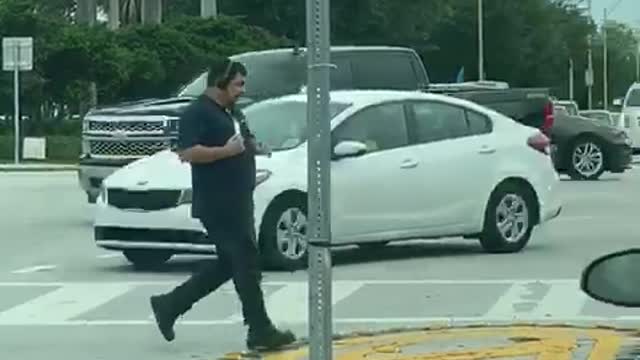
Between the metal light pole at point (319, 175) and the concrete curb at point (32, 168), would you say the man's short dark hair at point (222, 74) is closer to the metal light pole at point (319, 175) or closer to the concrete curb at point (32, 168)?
the metal light pole at point (319, 175)

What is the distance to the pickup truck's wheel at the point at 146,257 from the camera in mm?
15109

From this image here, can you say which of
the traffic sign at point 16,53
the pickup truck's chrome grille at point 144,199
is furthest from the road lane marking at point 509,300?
the traffic sign at point 16,53

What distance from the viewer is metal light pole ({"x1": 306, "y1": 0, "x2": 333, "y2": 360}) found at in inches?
224

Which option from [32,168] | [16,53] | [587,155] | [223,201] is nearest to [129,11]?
[16,53]

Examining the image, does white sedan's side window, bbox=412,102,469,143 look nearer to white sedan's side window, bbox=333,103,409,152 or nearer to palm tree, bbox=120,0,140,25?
white sedan's side window, bbox=333,103,409,152

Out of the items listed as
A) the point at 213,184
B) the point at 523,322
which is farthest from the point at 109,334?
the point at 523,322

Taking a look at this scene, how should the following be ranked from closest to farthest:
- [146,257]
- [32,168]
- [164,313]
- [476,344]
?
[476,344]
[164,313]
[146,257]
[32,168]

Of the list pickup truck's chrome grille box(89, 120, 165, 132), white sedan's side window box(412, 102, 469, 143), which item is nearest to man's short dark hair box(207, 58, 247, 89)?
white sedan's side window box(412, 102, 469, 143)

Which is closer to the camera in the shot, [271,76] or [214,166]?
[214,166]

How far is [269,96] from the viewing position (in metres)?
21.4

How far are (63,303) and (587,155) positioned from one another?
1879 cm

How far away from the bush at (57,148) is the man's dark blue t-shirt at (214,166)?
40894mm

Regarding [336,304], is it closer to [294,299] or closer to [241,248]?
[294,299]

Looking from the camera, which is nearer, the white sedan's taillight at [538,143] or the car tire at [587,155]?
the white sedan's taillight at [538,143]
